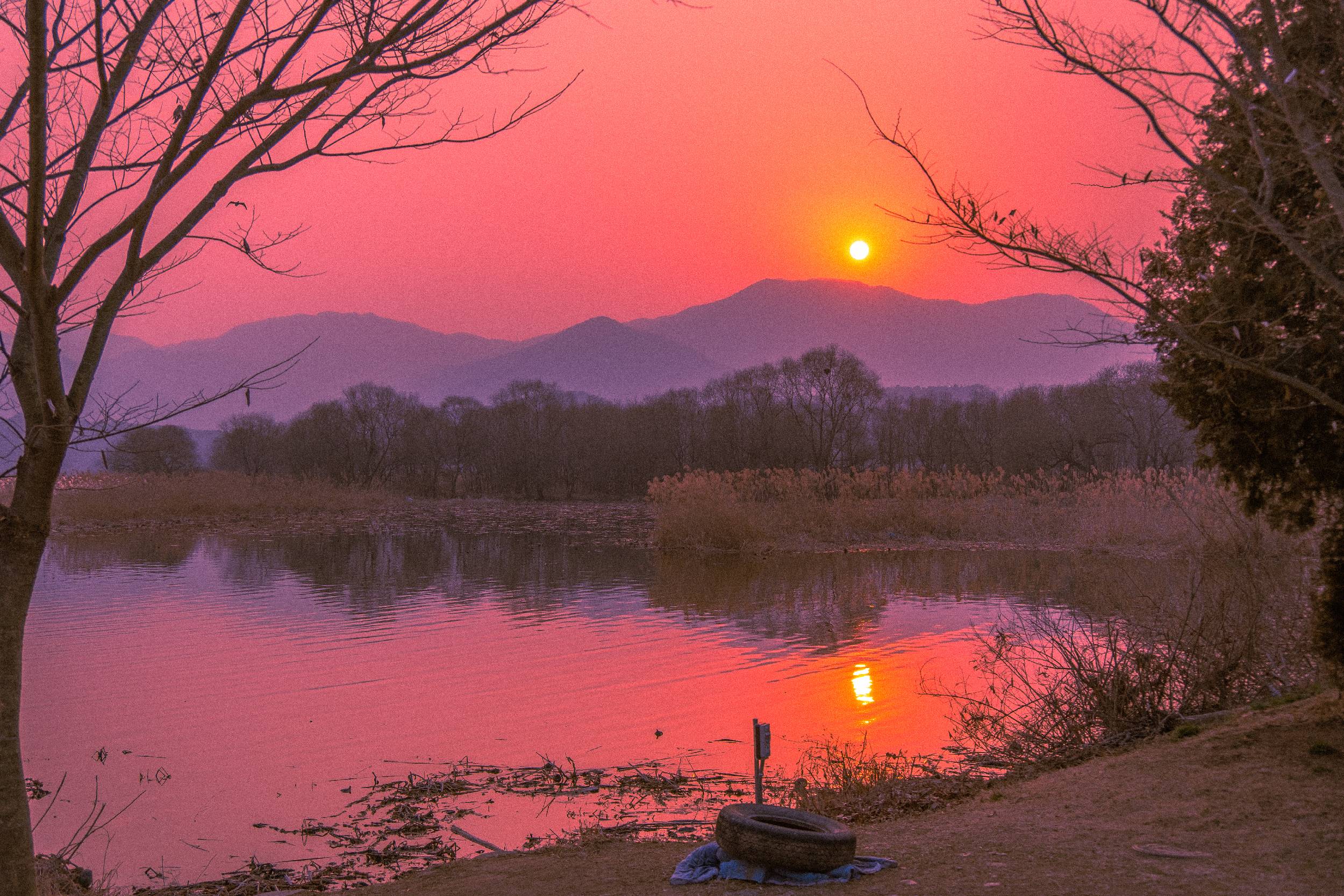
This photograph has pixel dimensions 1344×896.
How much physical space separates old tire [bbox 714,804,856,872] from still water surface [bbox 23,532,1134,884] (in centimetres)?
203

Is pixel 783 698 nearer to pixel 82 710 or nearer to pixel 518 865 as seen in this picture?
pixel 518 865

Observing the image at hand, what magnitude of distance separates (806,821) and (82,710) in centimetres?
840

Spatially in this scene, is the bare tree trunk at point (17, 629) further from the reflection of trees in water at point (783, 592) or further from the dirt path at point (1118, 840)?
the reflection of trees in water at point (783, 592)

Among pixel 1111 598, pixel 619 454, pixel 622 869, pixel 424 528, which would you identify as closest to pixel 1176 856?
pixel 622 869

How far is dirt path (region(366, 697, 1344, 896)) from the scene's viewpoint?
464 centimetres

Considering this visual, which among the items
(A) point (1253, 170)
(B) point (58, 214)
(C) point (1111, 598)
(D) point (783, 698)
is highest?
(A) point (1253, 170)

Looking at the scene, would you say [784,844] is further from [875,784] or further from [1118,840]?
[875,784]

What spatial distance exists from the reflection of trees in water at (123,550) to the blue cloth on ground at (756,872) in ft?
70.6

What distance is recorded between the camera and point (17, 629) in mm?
3842

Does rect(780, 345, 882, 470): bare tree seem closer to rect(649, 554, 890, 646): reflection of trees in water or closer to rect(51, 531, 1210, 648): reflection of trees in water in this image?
rect(51, 531, 1210, 648): reflection of trees in water

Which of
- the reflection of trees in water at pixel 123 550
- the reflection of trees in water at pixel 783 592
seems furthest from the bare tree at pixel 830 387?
the reflection of trees in water at pixel 123 550

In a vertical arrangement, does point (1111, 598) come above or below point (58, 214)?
below

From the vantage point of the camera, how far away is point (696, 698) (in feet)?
34.8

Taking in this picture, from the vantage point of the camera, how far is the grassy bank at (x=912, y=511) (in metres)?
25.2
